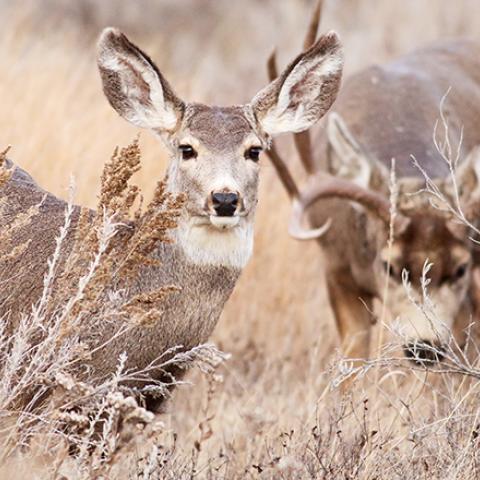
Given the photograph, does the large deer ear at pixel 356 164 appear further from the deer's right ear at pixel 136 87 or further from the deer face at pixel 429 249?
A: the deer's right ear at pixel 136 87

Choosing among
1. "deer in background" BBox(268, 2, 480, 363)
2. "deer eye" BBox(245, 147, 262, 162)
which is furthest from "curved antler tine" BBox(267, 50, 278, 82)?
"deer eye" BBox(245, 147, 262, 162)

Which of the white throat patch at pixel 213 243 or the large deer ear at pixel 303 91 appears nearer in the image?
the white throat patch at pixel 213 243

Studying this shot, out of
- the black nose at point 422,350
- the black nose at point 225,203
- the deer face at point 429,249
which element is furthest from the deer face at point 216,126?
the deer face at point 429,249

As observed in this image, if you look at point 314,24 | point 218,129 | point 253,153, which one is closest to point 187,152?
point 218,129

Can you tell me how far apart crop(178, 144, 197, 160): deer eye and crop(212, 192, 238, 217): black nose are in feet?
1.22

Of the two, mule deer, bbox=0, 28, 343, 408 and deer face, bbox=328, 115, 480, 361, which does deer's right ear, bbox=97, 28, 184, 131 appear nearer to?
mule deer, bbox=0, 28, 343, 408

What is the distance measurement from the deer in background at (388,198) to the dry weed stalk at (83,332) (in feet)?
7.58

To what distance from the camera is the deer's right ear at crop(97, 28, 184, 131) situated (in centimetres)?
600

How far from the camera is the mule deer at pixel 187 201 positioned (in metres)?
5.63

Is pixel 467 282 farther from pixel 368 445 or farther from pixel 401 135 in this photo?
pixel 368 445

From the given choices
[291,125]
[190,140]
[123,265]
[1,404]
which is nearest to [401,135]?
[291,125]

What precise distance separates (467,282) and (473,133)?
58.7 inches

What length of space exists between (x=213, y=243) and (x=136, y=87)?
2.65 feet

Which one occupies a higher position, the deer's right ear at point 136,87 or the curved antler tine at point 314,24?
the deer's right ear at point 136,87
